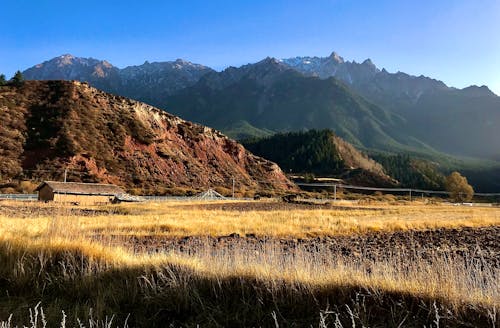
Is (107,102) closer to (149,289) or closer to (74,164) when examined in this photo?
(74,164)

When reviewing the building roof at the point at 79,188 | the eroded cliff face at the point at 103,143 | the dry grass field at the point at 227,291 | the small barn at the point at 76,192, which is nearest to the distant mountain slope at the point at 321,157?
the eroded cliff face at the point at 103,143

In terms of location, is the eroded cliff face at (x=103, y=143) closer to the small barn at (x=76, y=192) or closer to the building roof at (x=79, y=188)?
the building roof at (x=79, y=188)

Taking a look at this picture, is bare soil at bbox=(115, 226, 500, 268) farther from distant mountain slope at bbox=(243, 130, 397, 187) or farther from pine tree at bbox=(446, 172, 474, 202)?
distant mountain slope at bbox=(243, 130, 397, 187)

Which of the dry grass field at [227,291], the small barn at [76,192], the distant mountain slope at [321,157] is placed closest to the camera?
the dry grass field at [227,291]

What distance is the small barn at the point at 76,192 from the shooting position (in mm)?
44509

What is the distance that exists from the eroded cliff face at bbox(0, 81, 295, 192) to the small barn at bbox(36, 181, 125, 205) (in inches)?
432

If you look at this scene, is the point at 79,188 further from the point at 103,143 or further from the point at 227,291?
the point at 227,291

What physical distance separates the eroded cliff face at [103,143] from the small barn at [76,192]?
10962 millimetres

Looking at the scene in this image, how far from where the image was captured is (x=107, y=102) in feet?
257

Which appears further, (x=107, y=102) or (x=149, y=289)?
(x=107, y=102)

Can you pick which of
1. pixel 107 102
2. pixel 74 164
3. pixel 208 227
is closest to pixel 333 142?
pixel 107 102

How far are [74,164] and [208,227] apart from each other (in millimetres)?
46636

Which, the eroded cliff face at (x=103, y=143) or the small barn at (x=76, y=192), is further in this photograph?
the eroded cliff face at (x=103, y=143)

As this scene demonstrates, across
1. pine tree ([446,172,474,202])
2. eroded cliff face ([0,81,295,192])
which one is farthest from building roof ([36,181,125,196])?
pine tree ([446,172,474,202])
